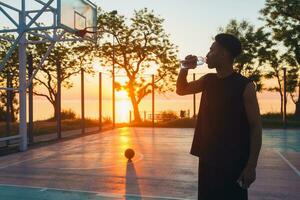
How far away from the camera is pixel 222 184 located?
3.36m

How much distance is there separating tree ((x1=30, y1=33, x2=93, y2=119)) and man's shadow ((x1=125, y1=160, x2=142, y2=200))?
23.8 metres

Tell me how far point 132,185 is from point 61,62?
83.9 ft

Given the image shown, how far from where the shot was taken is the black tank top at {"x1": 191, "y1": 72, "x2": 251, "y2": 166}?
10.8 ft

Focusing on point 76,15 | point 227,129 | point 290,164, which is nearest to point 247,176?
point 227,129

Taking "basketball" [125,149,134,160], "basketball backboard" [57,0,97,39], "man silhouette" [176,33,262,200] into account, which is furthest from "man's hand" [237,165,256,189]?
"basketball backboard" [57,0,97,39]

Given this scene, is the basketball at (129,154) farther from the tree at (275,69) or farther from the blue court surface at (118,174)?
the tree at (275,69)

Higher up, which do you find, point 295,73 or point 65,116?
point 295,73

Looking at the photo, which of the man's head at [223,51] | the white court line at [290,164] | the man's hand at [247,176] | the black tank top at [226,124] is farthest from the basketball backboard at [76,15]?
the man's hand at [247,176]

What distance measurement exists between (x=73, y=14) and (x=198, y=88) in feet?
31.4

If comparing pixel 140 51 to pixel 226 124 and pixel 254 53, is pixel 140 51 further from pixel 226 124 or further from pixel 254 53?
pixel 226 124

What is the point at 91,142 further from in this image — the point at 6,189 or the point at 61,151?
the point at 6,189

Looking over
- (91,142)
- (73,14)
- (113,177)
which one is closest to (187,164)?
(113,177)

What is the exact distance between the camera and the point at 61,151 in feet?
44.3

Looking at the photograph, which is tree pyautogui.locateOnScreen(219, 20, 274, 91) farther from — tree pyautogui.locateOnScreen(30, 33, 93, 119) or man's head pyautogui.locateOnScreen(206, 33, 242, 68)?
man's head pyautogui.locateOnScreen(206, 33, 242, 68)
